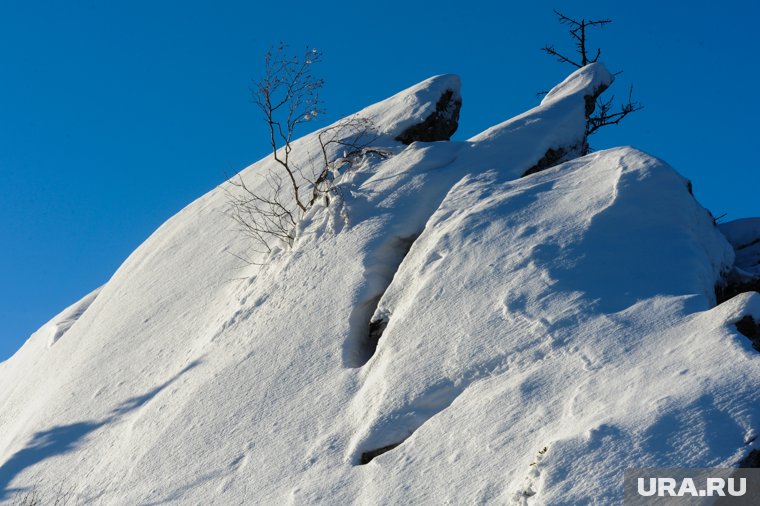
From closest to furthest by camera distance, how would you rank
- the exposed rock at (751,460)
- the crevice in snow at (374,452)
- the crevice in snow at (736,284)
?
1. the exposed rock at (751,460)
2. the crevice in snow at (374,452)
3. the crevice in snow at (736,284)

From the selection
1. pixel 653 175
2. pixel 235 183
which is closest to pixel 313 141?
pixel 235 183

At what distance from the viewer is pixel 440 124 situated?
14.3 meters

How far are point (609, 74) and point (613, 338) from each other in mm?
7891

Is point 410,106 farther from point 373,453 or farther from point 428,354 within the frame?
point 373,453

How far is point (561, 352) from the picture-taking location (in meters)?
8.34

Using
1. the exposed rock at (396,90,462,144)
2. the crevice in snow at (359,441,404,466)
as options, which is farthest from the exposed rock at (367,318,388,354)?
the exposed rock at (396,90,462,144)

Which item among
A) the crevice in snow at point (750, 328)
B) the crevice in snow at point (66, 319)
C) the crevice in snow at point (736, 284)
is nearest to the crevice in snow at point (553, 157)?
the crevice in snow at point (736, 284)

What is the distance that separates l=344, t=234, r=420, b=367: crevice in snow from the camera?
982 centimetres

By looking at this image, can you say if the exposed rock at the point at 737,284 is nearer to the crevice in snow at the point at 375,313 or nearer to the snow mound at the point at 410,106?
the crevice in snow at the point at 375,313

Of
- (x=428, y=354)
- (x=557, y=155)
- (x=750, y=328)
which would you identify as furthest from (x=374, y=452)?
(x=557, y=155)

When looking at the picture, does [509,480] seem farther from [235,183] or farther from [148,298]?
[235,183]

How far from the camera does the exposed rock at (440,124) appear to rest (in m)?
14.0

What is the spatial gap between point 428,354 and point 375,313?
1.13 m

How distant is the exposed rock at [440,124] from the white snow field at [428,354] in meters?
0.94
